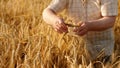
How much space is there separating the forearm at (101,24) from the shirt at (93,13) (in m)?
0.03

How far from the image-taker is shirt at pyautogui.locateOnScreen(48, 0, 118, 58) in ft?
5.49

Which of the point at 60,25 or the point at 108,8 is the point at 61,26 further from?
the point at 108,8

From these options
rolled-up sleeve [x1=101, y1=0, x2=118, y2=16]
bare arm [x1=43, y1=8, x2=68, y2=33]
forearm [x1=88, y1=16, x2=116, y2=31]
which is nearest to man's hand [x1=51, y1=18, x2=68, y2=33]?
bare arm [x1=43, y1=8, x2=68, y2=33]

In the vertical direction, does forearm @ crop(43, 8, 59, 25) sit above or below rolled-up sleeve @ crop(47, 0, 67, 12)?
below

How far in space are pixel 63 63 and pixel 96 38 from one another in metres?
0.34

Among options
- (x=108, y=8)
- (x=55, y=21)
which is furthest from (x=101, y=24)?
(x=55, y=21)

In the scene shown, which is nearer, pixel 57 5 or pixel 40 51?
pixel 40 51

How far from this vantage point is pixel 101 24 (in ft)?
5.28

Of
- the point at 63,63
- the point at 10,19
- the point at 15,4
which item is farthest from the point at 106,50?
the point at 15,4

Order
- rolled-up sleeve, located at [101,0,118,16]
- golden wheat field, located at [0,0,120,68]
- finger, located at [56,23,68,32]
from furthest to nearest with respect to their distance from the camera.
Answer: rolled-up sleeve, located at [101,0,118,16] → finger, located at [56,23,68,32] → golden wheat field, located at [0,0,120,68]

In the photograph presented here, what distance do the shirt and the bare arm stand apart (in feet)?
0.18

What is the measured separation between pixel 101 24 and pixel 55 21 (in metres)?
0.20

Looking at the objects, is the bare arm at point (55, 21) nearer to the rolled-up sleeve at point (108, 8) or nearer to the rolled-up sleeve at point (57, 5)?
the rolled-up sleeve at point (57, 5)

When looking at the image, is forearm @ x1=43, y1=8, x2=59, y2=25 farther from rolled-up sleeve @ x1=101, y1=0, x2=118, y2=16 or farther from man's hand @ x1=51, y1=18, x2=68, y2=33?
rolled-up sleeve @ x1=101, y1=0, x2=118, y2=16
